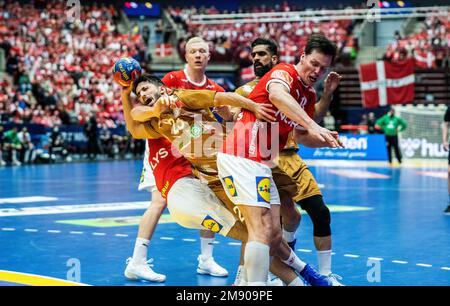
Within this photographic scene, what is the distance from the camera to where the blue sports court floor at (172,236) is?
7.25 metres

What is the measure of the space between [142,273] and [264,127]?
202cm

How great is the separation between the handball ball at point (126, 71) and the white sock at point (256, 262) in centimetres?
217

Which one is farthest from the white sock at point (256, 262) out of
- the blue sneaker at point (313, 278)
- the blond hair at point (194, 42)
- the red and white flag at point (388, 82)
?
the red and white flag at point (388, 82)

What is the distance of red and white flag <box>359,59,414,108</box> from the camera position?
32.7 m

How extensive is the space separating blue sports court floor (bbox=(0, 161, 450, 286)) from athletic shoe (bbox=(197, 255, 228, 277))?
95 millimetres

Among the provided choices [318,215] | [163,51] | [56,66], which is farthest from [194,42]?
[163,51]

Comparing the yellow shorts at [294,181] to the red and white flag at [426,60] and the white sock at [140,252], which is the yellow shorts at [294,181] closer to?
the white sock at [140,252]

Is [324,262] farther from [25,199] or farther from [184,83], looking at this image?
[25,199]

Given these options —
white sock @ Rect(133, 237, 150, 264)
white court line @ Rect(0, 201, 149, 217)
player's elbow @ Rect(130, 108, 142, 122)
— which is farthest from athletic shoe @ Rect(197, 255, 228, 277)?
white court line @ Rect(0, 201, 149, 217)

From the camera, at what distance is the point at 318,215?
6.82 m

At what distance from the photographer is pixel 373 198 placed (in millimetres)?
14703

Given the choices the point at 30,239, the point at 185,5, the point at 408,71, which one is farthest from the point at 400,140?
the point at 30,239

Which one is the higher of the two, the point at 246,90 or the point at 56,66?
the point at 56,66
